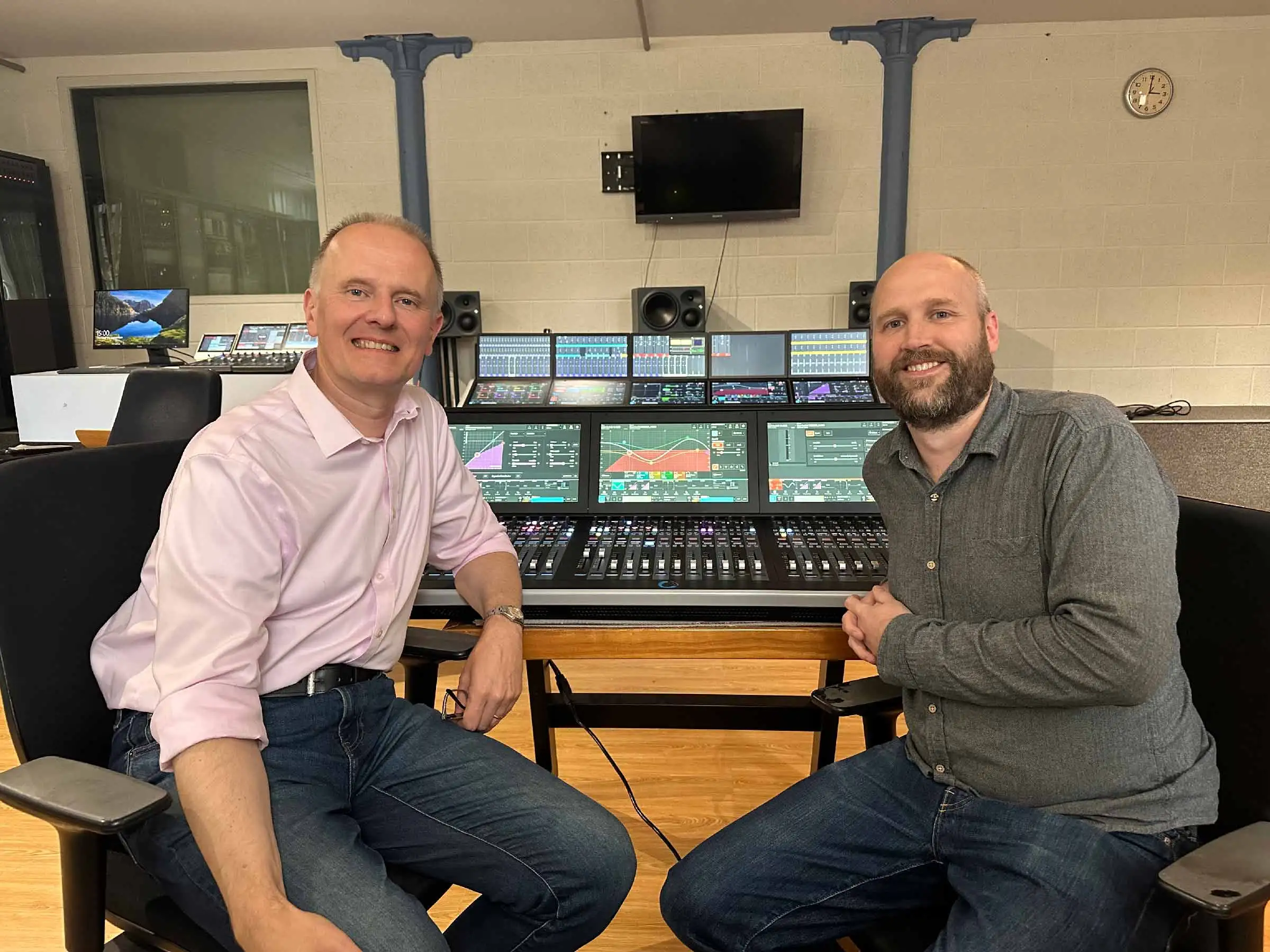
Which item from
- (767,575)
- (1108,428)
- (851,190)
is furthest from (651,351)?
(851,190)

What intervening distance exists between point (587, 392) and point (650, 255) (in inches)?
117

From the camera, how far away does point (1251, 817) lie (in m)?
1.02

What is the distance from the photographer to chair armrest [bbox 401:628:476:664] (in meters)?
1.35

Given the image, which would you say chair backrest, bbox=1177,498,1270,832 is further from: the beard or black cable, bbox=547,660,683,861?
black cable, bbox=547,660,683,861

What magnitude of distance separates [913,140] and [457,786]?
14.7 feet

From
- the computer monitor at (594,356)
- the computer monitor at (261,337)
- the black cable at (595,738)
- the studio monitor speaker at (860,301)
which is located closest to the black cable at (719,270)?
the studio monitor speaker at (860,301)

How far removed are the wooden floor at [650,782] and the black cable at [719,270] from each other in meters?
2.45

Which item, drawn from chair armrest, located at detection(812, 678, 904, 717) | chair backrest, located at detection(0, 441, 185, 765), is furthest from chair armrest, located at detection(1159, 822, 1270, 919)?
chair backrest, located at detection(0, 441, 185, 765)

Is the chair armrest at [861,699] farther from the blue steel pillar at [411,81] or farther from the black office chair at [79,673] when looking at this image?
the blue steel pillar at [411,81]

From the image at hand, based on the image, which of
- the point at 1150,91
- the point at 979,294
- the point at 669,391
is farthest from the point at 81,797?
the point at 1150,91

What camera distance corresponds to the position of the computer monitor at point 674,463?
1.74 meters

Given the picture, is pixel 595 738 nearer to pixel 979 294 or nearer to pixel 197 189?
pixel 979 294

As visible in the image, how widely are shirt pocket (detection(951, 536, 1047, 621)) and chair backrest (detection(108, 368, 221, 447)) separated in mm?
1631

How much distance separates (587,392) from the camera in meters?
2.07
